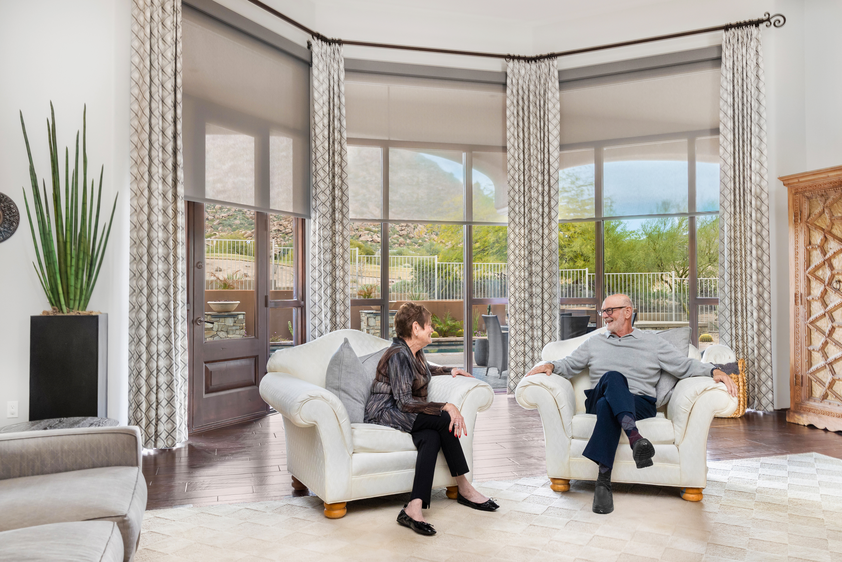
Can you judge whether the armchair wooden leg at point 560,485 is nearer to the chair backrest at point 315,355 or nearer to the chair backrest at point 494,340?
the chair backrest at point 315,355

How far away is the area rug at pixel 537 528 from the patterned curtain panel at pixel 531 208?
306 cm

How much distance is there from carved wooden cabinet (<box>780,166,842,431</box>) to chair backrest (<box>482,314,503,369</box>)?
111 inches

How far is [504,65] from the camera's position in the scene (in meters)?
6.59

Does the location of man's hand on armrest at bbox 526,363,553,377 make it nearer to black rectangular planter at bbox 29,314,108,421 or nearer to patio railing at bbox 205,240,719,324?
black rectangular planter at bbox 29,314,108,421

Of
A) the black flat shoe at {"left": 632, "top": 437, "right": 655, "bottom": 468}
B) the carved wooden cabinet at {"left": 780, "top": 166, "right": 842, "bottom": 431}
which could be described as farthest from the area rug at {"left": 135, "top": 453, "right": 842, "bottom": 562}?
the carved wooden cabinet at {"left": 780, "top": 166, "right": 842, "bottom": 431}

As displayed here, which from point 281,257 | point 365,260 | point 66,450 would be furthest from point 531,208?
point 66,450

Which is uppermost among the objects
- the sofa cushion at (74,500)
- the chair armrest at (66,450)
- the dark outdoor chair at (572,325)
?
the dark outdoor chair at (572,325)

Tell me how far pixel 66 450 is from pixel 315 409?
102 centimetres

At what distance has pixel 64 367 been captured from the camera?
11.6 feet

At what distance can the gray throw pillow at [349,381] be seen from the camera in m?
3.06

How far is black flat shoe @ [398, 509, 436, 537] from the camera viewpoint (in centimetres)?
268

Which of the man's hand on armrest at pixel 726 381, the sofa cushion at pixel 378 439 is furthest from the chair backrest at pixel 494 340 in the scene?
the sofa cushion at pixel 378 439

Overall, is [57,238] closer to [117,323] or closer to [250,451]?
[117,323]

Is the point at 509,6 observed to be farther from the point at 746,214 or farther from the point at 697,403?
the point at 697,403
